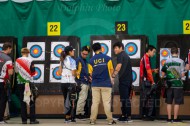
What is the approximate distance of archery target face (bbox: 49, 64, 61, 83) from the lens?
12852 millimetres

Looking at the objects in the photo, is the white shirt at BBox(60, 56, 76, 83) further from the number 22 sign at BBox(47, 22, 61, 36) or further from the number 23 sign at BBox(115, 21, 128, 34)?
the number 22 sign at BBox(47, 22, 61, 36)

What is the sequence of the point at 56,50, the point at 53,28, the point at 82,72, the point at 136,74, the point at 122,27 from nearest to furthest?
the point at 82,72 < the point at 136,74 < the point at 122,27 < the point at 56,50 < the point at 53,28

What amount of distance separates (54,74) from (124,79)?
2.25 m

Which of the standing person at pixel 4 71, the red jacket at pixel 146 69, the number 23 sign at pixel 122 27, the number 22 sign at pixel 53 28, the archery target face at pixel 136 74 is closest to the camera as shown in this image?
the standing person at pixel 4 71

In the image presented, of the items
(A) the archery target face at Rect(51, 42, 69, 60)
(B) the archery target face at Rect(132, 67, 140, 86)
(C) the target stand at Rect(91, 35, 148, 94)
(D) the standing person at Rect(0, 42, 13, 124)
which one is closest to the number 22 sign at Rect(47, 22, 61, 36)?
(A) the archery target face at Rect(51, 42, 69, 60)

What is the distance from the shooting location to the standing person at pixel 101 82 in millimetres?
10891

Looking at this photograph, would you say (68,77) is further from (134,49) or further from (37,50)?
(134,49)

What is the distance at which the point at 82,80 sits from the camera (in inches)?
485

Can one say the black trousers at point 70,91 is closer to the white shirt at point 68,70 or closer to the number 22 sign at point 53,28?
the white shirt at point 68,70

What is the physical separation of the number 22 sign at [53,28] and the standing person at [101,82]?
8.61ft

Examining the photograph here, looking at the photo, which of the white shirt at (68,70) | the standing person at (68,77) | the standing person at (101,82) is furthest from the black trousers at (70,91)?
the standing person at (101,82)

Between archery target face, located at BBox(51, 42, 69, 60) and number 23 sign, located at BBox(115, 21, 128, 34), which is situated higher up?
number 23 sign, located at BBox(115, 21, 128, 34)

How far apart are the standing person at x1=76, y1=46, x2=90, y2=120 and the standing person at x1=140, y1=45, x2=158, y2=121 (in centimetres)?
147

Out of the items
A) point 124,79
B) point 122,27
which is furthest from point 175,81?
point 122,27
